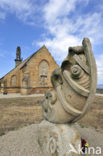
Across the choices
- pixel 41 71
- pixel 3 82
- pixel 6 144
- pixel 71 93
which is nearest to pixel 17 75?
pixel 3 82

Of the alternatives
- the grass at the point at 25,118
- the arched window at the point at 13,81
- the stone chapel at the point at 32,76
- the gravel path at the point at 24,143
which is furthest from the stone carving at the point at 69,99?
the arched window at the point at 13,81

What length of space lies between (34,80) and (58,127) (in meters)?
17.4

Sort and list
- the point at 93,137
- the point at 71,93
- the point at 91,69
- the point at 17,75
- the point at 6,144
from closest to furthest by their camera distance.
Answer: the point at 91,69 → the point at 71,93 → the point at 6,144 → the point at 93,137 → the point at 17,75

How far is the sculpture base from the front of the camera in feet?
7.44

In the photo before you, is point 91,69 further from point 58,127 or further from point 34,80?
point 34,80

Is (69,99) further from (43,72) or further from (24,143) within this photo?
(43,72)

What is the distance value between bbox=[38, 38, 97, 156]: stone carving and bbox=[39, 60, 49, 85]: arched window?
17760mm

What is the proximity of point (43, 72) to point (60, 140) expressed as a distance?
18.7 meters

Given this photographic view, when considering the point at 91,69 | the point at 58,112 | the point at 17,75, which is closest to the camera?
the point at 91,69

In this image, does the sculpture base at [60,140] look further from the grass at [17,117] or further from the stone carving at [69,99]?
the grass at [17,117]

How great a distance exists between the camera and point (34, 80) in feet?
64.2

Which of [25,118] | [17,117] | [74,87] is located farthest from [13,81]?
[74,87]

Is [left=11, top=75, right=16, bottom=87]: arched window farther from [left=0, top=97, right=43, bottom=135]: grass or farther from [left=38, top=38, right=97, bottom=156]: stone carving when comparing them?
[left=38, top=38, right=97, bottom=156]: stone carving

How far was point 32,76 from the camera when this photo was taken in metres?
19.5
